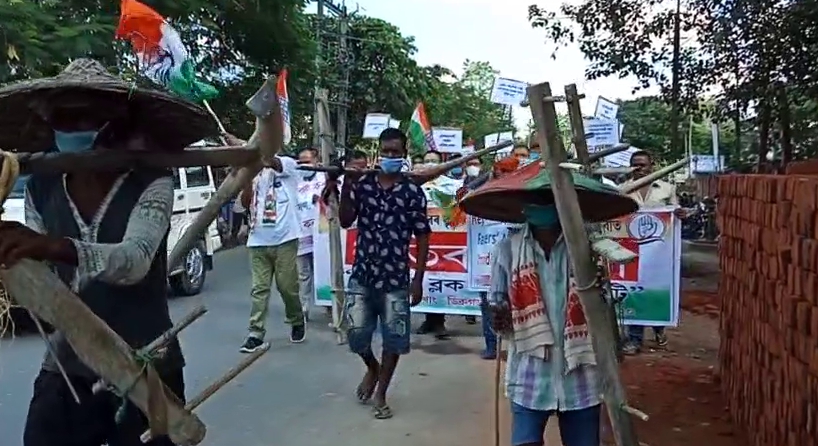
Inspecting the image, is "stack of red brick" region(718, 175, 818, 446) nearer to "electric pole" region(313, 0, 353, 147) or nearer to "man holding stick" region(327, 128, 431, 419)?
"man holding stick" region(327, 128, 431, 419)

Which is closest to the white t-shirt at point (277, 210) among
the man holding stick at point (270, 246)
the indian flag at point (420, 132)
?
the man holding stick at point (270, 246)

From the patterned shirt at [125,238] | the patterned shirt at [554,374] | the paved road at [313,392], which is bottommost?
the paved road at [313,392]

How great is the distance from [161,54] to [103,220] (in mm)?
842

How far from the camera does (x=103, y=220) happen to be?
3094mm

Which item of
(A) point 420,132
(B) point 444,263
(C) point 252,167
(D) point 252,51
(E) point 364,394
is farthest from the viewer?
(D) point 252,51

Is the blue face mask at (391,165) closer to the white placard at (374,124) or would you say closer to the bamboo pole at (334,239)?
the bamboo pole at (334,239)

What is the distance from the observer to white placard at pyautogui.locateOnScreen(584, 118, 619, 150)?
1060 cm

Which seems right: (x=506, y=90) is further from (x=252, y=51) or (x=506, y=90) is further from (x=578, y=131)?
(x=578, y=131)

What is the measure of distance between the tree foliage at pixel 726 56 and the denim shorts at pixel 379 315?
890 cm

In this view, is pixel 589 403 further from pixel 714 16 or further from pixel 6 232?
pixel 714 16

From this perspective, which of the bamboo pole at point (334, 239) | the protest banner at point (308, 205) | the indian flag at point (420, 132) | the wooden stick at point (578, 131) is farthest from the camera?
the indian flag at point (420, 132)

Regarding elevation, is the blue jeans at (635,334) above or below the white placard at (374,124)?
below

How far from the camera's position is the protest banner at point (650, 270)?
342 inches

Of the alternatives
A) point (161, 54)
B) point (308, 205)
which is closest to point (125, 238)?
point (161, 54)
